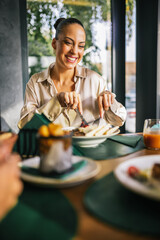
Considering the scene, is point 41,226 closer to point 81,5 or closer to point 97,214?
point 97,214

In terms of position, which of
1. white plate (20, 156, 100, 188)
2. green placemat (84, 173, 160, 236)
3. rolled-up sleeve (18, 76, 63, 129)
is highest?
rolled-up sleeve (18, 76, 63, 129)

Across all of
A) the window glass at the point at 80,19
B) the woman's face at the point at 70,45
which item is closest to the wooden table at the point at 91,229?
the woman's face at the point at 70,45

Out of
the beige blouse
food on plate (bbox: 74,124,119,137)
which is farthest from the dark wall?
food on plate (bbox: 74,124,119,137)

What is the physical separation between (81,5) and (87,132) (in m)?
2.41

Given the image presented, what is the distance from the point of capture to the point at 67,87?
2.13 meters

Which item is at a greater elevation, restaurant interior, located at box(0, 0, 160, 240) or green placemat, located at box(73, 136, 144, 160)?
restaurant interior, located at box(0, 0, 160, 240)

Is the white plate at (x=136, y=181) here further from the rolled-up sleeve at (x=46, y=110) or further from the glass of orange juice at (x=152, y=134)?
the rolled-up sleeve at (x=46, y=110)

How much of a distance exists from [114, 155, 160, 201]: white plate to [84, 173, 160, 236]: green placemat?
0.04 m

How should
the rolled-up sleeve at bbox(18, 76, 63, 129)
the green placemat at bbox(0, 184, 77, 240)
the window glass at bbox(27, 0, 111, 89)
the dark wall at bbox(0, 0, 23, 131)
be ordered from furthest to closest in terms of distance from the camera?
1. the window glass at bbox(27, 0, 111, 89)
2. the dark wall at bbox(0, 0, 23, 131)
3. the rolled-up sleeve at bbox(18, 76, 63, 129)
4. the green placemat at bbox(0, 184, 77, 240)

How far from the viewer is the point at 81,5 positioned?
9.86ft

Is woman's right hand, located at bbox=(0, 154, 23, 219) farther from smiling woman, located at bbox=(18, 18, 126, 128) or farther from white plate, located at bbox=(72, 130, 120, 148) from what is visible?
smiling woman, located at bbox=(18, 18, 126, 128)

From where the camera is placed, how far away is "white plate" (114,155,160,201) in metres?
0.51

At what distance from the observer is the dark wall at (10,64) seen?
2551 mm

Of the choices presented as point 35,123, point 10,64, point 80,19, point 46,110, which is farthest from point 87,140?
point 80,19
